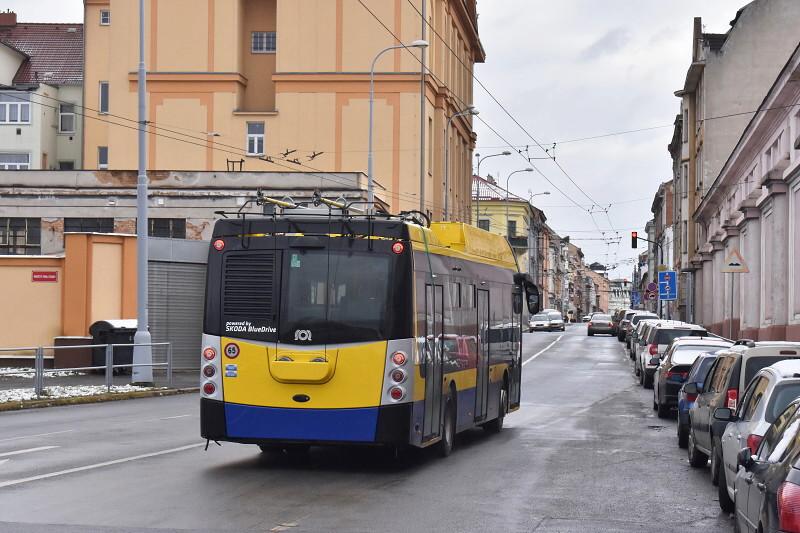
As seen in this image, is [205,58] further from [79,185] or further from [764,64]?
[764,64]

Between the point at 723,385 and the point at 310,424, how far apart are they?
472 cm

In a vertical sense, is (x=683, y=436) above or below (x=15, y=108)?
below

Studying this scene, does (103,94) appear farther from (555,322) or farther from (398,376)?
(398,376)

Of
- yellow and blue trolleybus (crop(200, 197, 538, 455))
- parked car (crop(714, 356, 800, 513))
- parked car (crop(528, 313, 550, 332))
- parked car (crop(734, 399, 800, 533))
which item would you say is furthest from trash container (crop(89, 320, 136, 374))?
parked car (crop(528, 313, 550, 332))

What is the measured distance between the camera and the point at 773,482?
7145mm

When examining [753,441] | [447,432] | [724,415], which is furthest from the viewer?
[447,432]

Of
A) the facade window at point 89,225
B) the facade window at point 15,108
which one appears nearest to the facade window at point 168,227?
the facade window at point 89,225

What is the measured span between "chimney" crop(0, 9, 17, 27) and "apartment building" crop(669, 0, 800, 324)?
140 feet

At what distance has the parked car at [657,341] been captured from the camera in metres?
33.3

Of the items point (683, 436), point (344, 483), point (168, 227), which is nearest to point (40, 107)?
point (168, 227)

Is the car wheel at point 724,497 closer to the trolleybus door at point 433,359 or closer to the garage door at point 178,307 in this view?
the trolleybus door at point 433,359

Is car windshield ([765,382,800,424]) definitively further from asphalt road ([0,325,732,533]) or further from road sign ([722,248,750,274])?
road sign ([722,248,750,274])

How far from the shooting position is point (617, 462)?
1567cm

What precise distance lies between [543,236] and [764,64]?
287 feet
